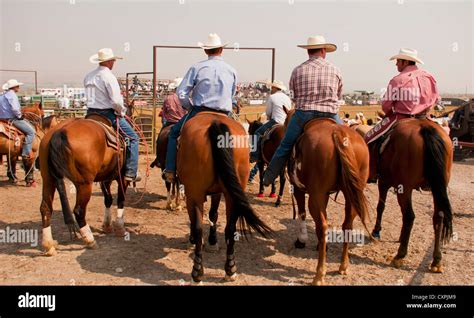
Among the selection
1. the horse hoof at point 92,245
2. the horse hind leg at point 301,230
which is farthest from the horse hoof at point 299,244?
the horse hoof at point 92,245

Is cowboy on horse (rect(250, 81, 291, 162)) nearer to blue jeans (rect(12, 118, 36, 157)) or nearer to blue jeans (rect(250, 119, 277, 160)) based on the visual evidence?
blue jeans (rect(250, 119, 277, 160))

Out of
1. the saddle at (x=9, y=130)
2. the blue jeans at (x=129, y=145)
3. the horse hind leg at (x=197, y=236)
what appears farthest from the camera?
the saddle at (x=9, y=130)

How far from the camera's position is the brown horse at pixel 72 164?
5449mm

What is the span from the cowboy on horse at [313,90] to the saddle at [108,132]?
2.43 m

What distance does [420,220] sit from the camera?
25.3 ft

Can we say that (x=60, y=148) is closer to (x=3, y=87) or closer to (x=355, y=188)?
(x=355, y=188)

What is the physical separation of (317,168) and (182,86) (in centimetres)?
203

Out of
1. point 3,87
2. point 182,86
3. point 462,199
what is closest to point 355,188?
point 182,86

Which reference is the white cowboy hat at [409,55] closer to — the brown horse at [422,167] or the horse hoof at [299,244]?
the brown horse at [422,167]

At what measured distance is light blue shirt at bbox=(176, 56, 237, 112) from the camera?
5371 mm

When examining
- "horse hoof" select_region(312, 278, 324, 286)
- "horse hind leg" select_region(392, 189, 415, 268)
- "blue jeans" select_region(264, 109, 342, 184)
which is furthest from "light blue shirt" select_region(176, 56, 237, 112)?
"horse hind leg" select_region(392, 189, 415, 268)

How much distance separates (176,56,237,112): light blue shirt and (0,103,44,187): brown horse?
6171 mm

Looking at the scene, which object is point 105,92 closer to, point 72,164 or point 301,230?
point 72,164

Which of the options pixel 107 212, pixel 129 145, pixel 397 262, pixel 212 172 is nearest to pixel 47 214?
pixel 107 212
